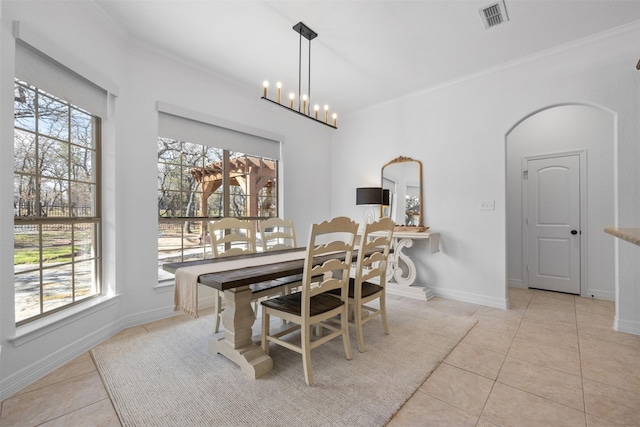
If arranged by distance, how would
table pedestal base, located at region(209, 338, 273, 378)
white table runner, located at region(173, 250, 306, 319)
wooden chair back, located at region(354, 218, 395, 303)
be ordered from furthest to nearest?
1. wooden chair back, located at region(354, 218, 395, 303)
2. table pedestal base, located at region(209, 338, 273, 378)
3. white table runner, located at region(173, 250, 306, 319)

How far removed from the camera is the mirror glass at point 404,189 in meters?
4.02

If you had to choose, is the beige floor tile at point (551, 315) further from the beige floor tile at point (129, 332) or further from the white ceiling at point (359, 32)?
the beige floor tile at point (129, 332)

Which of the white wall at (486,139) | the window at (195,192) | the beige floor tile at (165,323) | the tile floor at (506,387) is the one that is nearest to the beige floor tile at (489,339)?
the tile floor at (506,387)

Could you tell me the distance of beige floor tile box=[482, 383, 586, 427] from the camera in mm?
1512

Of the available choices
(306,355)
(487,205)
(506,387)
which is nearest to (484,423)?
(506,387)

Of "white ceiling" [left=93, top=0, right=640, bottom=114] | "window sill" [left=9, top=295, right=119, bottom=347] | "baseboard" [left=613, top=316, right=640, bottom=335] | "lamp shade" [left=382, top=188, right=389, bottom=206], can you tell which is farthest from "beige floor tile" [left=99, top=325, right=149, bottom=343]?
"baseboard" [left=613, top=316, right=640, bottom=335]

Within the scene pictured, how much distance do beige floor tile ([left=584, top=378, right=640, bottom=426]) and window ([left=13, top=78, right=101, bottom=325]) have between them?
11.7 ft

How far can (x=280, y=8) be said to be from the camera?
2361mm

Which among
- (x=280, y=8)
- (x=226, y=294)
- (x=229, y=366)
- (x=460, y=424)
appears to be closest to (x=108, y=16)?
(x=280, y=8)

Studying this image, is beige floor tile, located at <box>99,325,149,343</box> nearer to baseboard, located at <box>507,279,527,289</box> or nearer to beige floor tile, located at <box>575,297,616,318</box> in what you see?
beige floor tile, located at <box>575,297,616,318</box>

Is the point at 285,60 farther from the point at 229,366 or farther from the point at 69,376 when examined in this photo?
the point at 69,376

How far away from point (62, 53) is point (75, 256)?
60.5 inches

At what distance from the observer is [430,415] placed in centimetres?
157

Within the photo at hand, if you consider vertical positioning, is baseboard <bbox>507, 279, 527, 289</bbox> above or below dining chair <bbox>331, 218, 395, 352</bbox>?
below
